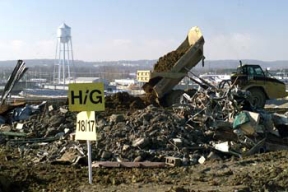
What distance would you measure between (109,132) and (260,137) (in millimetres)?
4292

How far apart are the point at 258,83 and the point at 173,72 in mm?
3786

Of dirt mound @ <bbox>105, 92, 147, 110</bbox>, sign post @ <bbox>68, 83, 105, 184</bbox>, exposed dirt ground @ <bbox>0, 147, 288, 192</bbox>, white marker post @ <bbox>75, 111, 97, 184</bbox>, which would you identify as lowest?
exposed dirt ground @ <bbox>0, 147, 288, 192</bbox>

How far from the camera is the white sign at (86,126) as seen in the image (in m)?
9.65

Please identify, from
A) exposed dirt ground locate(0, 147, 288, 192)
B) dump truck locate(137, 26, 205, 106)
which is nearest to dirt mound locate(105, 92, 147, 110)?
dump truck locate(137, 26, 205, 106)

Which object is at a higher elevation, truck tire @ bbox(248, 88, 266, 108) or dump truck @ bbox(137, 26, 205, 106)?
dump truck @ bbox(137, 26, 205, 106)

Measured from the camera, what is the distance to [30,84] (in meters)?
66.9

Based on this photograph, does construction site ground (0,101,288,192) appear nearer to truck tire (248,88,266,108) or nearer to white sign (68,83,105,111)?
white sign (68,83,105,111)

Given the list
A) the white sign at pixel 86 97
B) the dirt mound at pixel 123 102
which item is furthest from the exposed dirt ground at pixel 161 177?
the dirt mound at pixel 123 102

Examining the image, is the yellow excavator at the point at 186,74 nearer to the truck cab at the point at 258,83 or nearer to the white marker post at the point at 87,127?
the truck cab at the point at 258,83

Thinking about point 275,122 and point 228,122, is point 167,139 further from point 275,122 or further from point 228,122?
point 275,122

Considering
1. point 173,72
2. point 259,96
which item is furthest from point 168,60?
point 259,96

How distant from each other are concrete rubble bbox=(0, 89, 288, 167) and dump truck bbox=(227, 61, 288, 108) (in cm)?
495

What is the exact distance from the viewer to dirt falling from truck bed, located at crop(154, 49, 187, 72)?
23000mm

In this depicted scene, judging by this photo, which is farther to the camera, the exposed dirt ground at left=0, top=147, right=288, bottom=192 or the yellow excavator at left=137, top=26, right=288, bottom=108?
the yellow excavator at left=137, top=26, right=288, bottom=108
